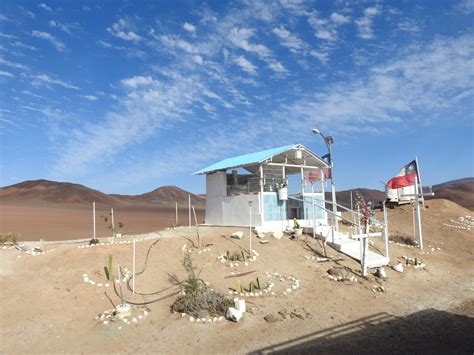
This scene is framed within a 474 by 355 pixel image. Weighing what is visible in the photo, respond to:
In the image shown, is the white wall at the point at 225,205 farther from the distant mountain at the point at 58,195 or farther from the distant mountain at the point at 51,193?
the distant mountain at the point at 51,193

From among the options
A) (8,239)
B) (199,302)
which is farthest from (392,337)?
(8,239)

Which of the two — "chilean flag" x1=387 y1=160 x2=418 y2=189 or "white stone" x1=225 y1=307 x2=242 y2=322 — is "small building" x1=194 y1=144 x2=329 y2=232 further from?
"white stone" x1=225 y1=307 x2=242 y2=322

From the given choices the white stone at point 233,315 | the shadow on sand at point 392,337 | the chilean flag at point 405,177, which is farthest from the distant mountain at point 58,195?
the shadow on sand at point 392,337

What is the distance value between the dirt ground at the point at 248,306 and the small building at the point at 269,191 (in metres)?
2.68

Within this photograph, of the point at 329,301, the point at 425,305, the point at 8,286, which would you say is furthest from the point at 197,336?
the point at 425,305

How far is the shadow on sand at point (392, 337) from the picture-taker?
29.0ft

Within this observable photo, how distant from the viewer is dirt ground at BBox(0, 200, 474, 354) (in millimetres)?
9469

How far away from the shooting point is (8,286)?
1242 cm

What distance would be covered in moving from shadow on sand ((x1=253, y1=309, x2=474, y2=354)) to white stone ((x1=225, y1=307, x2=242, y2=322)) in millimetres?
1730

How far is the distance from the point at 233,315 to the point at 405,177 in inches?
619

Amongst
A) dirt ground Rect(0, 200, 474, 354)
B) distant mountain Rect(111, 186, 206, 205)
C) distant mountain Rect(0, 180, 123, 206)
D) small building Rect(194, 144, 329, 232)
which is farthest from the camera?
distant mountain Rect(111, 186, 206, 205)

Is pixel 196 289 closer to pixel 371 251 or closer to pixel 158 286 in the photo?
pixel 158 286

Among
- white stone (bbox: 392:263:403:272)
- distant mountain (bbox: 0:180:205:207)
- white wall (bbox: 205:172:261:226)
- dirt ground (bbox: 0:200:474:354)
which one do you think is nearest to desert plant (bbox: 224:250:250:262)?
dirt ground (bbox: 0:200:474:354)

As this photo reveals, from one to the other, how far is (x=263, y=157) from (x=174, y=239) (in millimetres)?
6800
